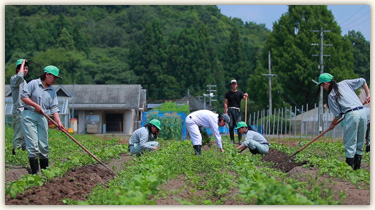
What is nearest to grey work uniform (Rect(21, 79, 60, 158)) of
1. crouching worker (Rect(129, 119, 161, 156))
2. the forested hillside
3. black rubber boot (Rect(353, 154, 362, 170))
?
crouching worker (Rect(129, 119, 161, 156))

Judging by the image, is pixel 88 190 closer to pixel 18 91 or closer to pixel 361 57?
pixel 18 91

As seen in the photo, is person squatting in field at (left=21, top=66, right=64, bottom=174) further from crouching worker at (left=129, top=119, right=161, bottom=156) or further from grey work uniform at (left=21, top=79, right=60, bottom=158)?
crouching worker at (left=129, top=119, right=161, bottom=156)

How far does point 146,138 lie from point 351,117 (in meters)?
4.12

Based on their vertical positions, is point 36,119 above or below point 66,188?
above

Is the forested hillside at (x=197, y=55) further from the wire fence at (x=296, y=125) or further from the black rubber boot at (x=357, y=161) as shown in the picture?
the black rubber boot at (x=357, y=161)

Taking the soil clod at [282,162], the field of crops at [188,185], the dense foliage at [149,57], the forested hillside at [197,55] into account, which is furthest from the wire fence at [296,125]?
the dense foliage at [149,57]

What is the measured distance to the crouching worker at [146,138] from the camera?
10453mm

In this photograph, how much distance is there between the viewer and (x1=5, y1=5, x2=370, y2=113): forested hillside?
48.5 metres

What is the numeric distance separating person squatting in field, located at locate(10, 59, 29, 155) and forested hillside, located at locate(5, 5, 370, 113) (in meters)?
37.2

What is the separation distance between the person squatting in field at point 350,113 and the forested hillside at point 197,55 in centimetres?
3833

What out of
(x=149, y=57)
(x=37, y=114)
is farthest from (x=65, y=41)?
(x=37, y=114)

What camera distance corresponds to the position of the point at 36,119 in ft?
25.2

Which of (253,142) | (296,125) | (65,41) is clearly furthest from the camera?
(65,41)

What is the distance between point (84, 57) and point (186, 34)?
1368 cm
